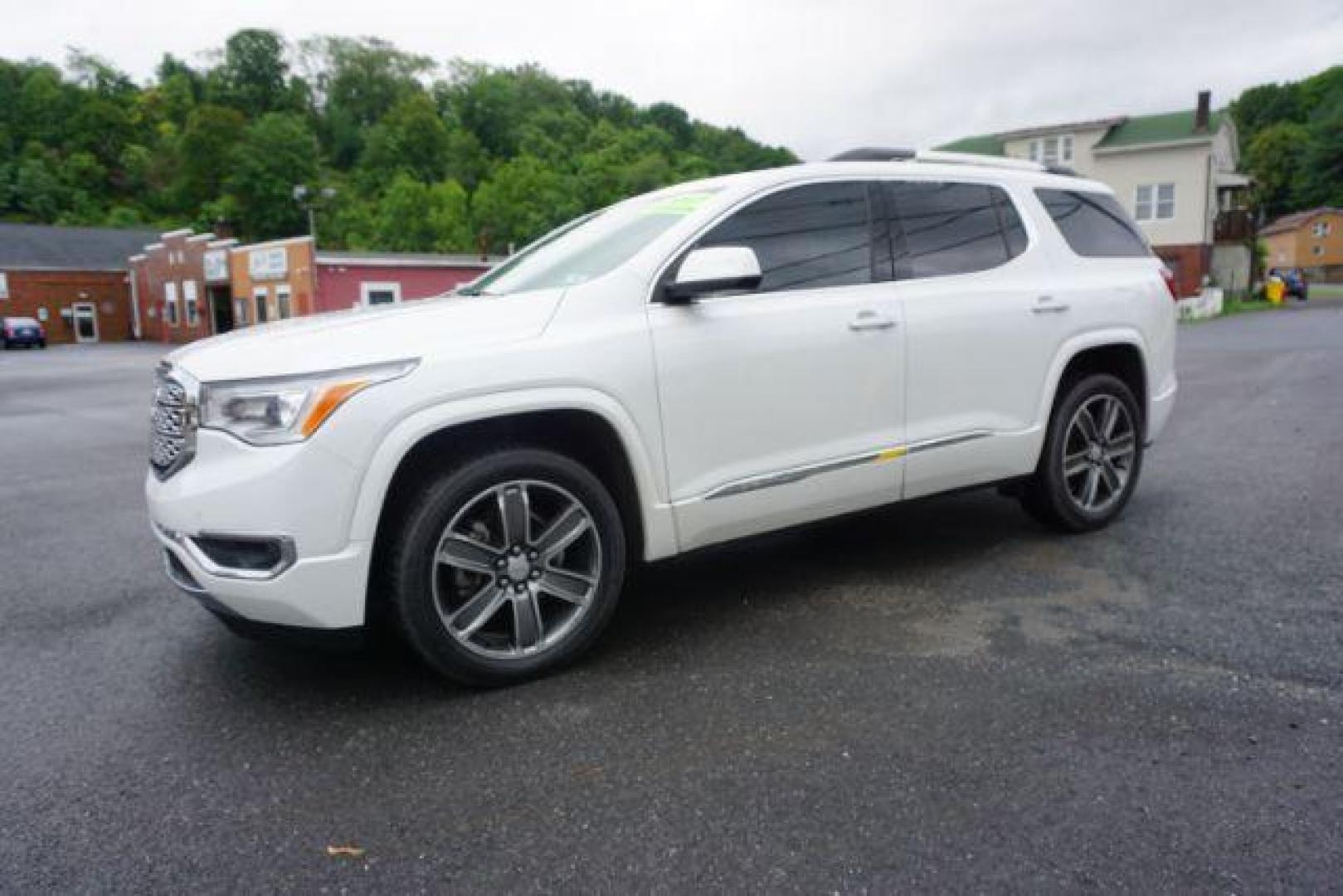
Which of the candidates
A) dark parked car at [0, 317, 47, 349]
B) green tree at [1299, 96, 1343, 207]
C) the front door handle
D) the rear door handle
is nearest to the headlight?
the front door handle

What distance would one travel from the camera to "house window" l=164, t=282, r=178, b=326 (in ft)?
160

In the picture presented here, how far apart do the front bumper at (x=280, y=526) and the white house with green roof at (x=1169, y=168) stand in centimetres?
4004

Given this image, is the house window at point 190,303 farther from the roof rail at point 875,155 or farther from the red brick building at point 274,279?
the roof rail at point 875,155

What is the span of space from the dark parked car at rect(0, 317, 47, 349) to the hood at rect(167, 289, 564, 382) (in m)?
53.0

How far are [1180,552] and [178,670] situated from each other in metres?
4.59

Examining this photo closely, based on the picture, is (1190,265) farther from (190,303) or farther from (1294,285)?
(190,303)

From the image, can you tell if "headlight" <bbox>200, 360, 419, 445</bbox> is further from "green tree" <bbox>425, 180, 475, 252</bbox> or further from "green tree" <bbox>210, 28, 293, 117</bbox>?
"green tree" <bbox>210, 28, 293, 117</bbox>

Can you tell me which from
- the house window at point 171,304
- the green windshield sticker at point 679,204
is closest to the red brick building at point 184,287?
the house window at point 171,304

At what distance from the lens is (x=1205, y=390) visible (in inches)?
439

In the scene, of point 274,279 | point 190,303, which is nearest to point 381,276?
point 274,279

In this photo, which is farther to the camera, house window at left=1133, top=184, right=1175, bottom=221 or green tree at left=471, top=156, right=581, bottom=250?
green tree at left=471, top=156, right=581, bottom=250

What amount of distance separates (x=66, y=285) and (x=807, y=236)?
64383 millimetres

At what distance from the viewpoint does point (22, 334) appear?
45.8 meters

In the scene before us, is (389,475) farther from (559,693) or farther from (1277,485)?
(1277,485)
